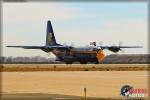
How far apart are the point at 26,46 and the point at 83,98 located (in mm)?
78710

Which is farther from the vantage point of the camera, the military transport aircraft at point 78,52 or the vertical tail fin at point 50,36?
the vertical tail fin at point 50,36

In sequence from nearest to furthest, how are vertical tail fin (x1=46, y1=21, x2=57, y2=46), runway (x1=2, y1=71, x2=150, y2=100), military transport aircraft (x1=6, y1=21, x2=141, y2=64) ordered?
1. runway (x1=2, y1=71, x2=150, y2=100)
2. military transport aircraft (x1=6, y1=21, x2=141, y2=64)
3. vertical tail fin (x1=46, y1=21, x2=57, y2=46)

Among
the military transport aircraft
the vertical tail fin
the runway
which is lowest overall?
the runway

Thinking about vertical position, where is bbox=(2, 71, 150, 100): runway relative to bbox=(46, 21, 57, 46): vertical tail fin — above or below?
below

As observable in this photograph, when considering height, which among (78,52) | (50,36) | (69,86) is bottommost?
(69,86)

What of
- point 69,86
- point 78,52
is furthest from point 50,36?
point 69,86

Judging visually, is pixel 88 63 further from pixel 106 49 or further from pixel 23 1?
pixel 23 1

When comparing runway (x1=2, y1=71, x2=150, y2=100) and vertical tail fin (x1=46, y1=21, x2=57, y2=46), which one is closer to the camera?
runway (x1=2, y1=71, x2=150, y2=100)

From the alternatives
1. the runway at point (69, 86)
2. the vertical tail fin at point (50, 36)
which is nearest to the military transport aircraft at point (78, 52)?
the vertical tail fin at point (50, 36)

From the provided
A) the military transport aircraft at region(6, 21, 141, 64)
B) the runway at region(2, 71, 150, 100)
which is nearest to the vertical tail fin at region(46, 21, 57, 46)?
the military transport aircraft at region(6, 21, 141, 64)

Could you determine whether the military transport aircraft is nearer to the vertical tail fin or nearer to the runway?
the vertical tail fin

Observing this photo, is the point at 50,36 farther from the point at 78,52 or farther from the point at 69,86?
the point at 69,86

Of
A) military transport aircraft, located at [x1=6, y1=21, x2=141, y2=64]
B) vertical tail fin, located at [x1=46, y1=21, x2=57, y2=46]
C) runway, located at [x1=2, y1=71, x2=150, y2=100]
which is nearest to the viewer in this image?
runway, located at [x1=2, y1=71, x2=150, y2=100]

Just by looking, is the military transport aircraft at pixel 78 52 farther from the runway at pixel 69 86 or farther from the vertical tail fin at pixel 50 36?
the runway at pixel 69 86
